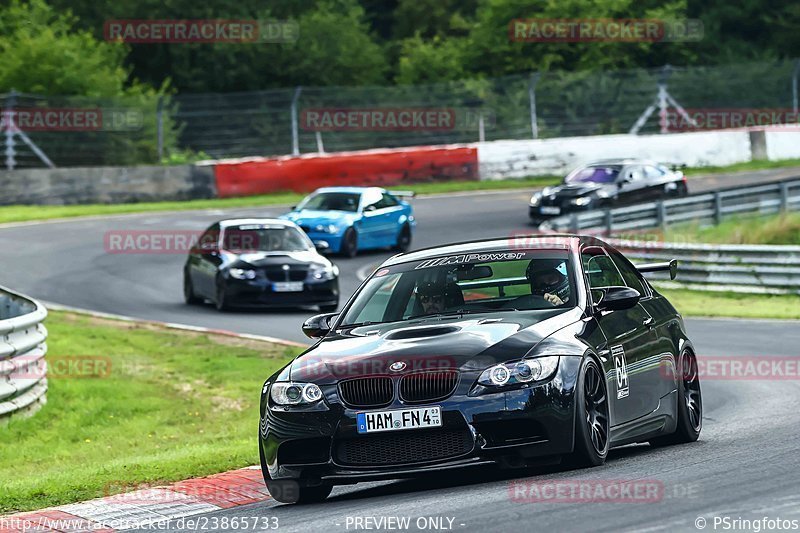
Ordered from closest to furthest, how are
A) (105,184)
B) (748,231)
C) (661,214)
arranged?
(748,231) < (661,214) < (105,184)

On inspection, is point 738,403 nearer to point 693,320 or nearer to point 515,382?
point 515,382

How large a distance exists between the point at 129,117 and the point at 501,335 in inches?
1274

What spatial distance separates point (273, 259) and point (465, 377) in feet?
49.3

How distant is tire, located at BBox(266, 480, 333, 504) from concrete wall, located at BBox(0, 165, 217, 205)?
28606 millimetres

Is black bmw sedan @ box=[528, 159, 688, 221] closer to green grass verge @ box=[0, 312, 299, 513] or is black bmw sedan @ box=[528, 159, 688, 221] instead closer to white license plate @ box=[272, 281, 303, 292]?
white license plate @ box=[272, 281, 303, 292]

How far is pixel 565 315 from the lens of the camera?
8953mm

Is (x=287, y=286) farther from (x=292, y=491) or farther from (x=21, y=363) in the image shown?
(x=292, y=491)

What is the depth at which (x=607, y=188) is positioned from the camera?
3453 cm

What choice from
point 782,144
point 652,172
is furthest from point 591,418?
point 782,144

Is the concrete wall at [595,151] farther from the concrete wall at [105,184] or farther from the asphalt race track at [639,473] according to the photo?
the asphalt race track at [639,473]

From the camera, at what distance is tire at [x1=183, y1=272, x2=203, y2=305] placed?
23.9 metres

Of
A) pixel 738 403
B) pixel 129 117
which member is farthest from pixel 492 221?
pixel 738 403

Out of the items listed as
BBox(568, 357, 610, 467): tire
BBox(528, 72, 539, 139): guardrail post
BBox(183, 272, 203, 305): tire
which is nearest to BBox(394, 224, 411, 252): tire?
BBox(183, 272, 203, 305): tire

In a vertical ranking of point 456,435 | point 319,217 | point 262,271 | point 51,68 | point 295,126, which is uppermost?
point 51,68
